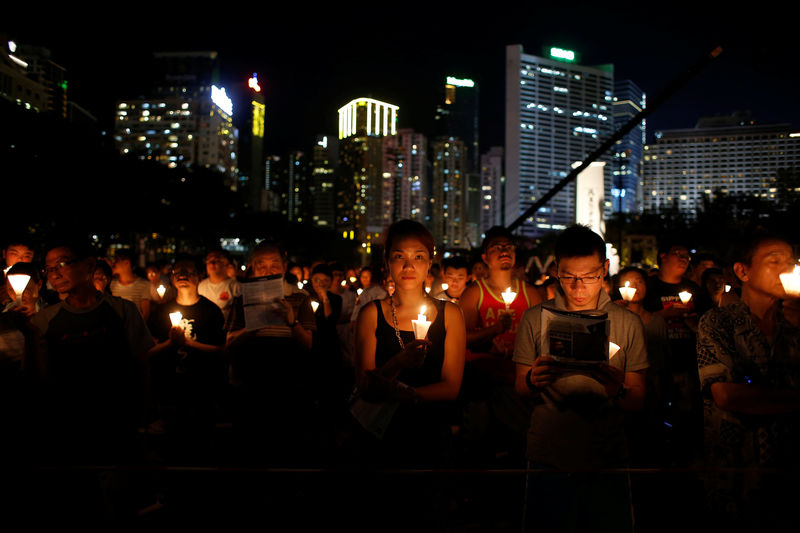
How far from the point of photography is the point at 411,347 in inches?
95.0

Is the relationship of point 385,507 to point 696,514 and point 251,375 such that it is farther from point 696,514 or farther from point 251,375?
point 696,514

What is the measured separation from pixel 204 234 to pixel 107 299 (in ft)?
139

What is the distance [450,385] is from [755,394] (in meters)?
1.47

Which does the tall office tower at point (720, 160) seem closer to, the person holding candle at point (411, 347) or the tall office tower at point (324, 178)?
the person holding candle at point (411, 347)

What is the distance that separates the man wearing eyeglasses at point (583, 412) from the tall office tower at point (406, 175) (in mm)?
161552

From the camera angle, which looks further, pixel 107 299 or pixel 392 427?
pixel 107 299

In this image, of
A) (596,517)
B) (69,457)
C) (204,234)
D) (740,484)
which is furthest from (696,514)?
(204,234)

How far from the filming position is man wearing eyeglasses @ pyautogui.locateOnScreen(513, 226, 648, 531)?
223cm

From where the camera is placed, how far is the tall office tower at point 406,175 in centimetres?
16812

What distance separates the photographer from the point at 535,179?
A: 148250 millimetres

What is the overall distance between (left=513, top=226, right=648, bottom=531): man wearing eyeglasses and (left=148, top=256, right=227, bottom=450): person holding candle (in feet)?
11.2

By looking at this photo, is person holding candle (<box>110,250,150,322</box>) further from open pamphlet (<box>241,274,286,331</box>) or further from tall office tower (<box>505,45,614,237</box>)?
tall office tower (<box>505,45,614,237</box>)

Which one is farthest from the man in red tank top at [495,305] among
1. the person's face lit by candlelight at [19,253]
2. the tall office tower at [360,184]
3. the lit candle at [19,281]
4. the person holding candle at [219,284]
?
the tall office tower at [360,184]

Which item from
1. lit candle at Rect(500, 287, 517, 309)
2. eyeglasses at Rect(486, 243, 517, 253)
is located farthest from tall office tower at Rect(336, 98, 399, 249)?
lit candle at Rect(500, 287, 517, 309)
